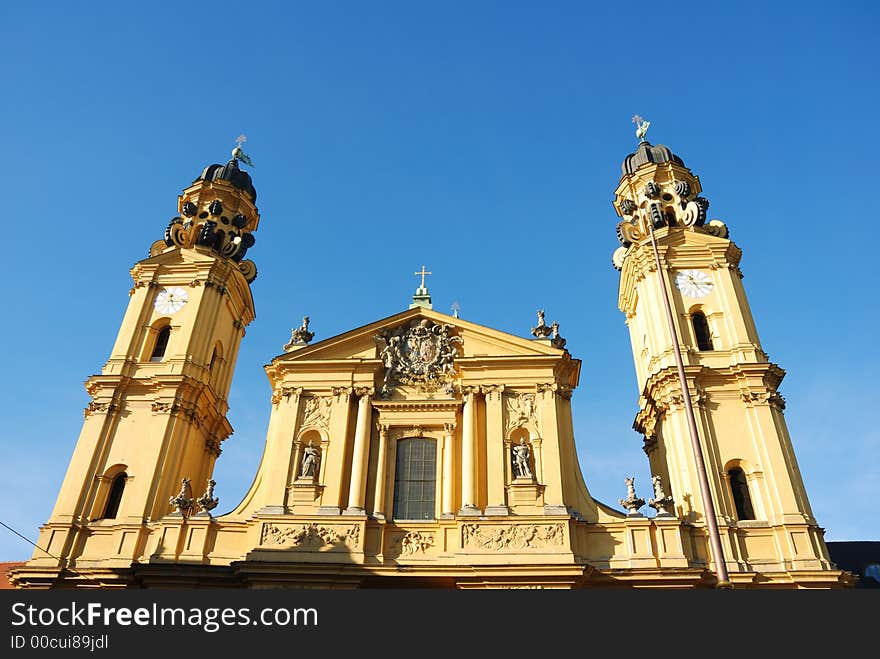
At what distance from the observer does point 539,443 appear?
19938 mm

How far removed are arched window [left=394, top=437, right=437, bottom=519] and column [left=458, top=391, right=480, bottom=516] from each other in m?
1.03

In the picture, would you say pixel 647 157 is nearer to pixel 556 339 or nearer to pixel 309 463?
pixel 556 339

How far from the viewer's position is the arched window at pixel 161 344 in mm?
23938

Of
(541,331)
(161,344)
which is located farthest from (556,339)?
(161,344)

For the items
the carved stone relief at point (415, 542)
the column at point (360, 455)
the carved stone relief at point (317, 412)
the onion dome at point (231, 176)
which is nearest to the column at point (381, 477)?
the column at point (360, 455)

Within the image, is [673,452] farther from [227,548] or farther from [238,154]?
[238,154]

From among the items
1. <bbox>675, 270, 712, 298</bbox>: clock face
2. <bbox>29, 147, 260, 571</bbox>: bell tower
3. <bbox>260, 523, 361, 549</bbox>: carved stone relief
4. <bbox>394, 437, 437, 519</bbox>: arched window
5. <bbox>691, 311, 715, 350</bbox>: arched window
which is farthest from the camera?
<bbox>675, 270, 712, 298</bbox>: clock face

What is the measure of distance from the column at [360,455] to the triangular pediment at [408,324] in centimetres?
158

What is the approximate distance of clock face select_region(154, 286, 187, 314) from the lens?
81.1 ft

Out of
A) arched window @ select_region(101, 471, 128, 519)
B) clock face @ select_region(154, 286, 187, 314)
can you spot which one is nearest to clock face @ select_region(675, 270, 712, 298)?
clock face @ select_region(154, 286, 187, 314)

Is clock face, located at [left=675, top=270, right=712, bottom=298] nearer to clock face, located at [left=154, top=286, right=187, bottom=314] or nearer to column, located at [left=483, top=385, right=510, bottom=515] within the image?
column, located at [left=483, top=385, right=510, bottom=515]

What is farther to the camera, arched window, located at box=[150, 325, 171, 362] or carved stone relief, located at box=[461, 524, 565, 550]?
arched window, located at box=[150, 325, 171, 362]

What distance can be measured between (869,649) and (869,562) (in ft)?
83.5

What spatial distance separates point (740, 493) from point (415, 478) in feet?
31.0
